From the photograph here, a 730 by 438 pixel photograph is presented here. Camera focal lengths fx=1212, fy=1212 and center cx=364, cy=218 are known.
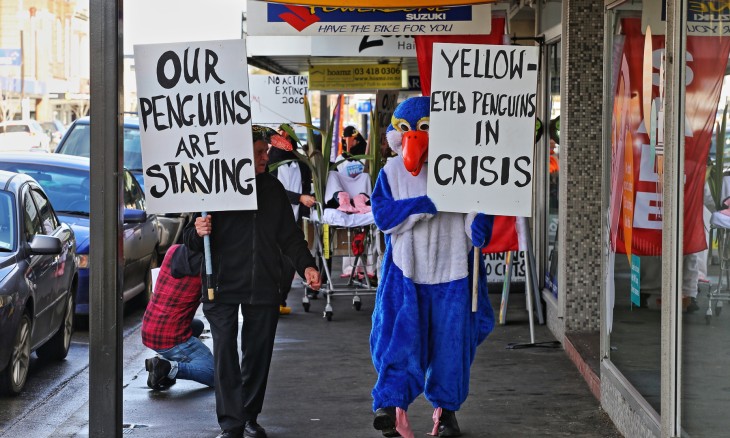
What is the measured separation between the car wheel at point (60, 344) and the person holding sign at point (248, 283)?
3.47 metres

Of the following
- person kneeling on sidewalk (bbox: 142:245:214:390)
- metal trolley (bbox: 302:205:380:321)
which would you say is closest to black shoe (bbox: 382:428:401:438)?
person kneeling on sidewalk (bbox: 142:245:214:390)

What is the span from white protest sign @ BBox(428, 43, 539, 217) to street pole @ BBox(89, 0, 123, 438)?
2.13 m

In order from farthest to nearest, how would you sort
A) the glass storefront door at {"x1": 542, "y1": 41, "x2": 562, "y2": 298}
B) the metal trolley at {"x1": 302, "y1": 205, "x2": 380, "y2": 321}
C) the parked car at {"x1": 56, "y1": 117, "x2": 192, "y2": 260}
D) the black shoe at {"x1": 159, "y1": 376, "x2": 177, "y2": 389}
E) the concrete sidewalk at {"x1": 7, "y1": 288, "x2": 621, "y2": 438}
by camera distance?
the parked car at {"x1": 56, "y1": 117, "x2": 192, "y2": 260}, the metal trolley at {"x1": 302, "y1": 205, "x2": 380, "y2": 321}, the glass storefront door at {"x1": 542, "y1": 41, "x2": 562, "y2": 298}, the black shoe at {"x1": 159, "y1": 376, "x2": 177, "y2": 389}, the concrete sidewalk at {"x1": 7, "y1": 288, "x2": 621, "y2": 438}

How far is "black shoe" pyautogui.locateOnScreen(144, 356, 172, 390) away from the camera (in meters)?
8.66

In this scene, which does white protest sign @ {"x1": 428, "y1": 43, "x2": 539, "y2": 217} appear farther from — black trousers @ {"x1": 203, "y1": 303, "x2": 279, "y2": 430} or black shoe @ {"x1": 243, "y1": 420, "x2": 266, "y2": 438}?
black shoe @ {"x1": 243, "y1": 420, "x2": 266, "y2": 438}

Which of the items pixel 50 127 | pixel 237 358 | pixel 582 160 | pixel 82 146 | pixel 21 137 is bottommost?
pixel 237 358

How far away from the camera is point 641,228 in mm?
6723

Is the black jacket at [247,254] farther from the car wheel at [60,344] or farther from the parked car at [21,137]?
the parked car at [21,137]

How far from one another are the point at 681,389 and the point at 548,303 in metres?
5.62

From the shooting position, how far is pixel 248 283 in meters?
7.02

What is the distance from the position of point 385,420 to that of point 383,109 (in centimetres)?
819

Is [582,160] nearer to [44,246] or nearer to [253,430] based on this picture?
[253,430]

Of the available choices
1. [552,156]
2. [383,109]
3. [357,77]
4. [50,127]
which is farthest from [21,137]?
[552,156]

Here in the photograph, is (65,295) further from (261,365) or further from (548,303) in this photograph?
(548,303)
